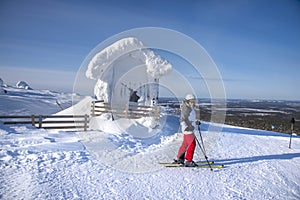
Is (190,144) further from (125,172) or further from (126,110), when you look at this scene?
(126,110)

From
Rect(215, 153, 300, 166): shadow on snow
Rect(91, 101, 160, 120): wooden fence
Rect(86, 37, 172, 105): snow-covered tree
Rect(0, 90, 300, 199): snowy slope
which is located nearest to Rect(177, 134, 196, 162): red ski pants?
Rect(0, 90, 300, 199): snowy slope

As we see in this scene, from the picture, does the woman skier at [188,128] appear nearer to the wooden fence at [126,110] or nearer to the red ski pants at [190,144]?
the red ski pants at [190,144]

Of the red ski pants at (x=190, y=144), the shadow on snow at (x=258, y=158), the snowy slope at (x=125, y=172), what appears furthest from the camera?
the shadow on snow at (x=258, y=158)

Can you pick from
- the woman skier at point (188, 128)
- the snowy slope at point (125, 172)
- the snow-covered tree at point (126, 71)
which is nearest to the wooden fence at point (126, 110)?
the snow-covered tree at point (126, 71)

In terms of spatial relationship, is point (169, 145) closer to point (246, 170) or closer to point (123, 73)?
point (246, 170)

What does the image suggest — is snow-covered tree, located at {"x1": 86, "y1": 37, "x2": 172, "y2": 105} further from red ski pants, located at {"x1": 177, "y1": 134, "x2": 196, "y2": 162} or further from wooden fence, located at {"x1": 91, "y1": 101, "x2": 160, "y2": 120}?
red ski pants, located at {"x1": 177, "y1": 134, "x2": 196, "y2": 162}

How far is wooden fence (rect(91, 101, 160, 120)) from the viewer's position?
12.8 meters

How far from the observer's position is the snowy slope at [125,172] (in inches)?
176

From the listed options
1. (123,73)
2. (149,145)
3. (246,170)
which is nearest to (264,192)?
(246,170)

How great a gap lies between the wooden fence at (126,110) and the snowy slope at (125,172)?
405 cm

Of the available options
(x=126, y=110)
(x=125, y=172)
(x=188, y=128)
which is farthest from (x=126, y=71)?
(x=125, y=172)

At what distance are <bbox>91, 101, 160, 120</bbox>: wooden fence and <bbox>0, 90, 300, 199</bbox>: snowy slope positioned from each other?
13.3ft

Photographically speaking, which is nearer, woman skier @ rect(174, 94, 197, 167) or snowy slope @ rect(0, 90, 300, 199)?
snowy slope @ rect(0, 90, 300, 199)

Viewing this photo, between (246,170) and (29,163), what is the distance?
6.37m
